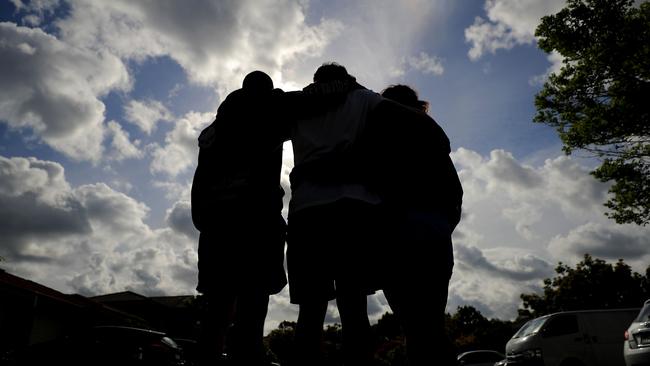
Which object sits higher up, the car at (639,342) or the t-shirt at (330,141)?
the t-shirt at (330,141)

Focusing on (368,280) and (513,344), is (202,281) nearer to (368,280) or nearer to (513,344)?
(368,280)

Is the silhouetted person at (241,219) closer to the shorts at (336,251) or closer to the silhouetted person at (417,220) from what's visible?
the shorts at (336,251)

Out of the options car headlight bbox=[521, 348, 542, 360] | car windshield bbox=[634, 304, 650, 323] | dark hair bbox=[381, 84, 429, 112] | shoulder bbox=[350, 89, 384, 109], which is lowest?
car headlight bbox=[521, 348, 542, 360]

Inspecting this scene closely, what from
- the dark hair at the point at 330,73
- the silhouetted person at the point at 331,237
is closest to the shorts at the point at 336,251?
the silhouetted person at the point at 331,237

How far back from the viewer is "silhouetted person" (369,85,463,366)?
6.74ft

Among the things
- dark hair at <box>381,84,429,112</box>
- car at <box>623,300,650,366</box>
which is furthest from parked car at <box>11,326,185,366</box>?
car at <box>623,300,650,366</box>

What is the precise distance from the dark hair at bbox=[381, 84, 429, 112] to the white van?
Answer: 8.61 metres

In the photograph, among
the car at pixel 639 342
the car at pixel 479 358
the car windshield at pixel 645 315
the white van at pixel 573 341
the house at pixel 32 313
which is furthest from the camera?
the car at pixel 479 358

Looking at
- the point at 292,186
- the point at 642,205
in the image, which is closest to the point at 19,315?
the point at 292,186

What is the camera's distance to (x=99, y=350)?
23.5 feet

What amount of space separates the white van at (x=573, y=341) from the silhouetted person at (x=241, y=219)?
29.4 feet

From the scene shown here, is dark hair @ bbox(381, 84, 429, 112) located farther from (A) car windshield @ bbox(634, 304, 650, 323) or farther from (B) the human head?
(A) car windshield @ bbox(634, 304, 650, 323)

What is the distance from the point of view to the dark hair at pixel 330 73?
265cm

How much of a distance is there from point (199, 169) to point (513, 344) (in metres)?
9.88
